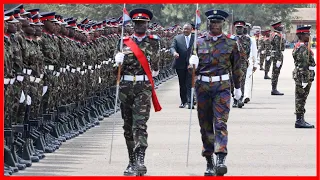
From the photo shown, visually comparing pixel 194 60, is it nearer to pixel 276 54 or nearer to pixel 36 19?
pixel 36 19

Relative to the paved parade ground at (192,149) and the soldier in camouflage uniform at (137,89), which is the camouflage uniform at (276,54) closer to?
the paved parade ground at (192,149)

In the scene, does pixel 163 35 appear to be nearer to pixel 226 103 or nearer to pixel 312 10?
pixel 226 103

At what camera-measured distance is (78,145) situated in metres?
16.7

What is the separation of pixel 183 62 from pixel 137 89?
476 inches

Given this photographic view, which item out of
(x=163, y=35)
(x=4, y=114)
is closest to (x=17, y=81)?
(x=4, y=114)

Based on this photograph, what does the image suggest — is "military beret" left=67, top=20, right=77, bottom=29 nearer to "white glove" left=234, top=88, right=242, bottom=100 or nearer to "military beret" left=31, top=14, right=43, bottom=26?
"military beret" left=31, top=14, right=43, bottom=26

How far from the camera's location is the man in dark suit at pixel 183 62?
82.4 ft

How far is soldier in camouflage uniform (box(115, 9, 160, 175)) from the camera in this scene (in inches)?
521

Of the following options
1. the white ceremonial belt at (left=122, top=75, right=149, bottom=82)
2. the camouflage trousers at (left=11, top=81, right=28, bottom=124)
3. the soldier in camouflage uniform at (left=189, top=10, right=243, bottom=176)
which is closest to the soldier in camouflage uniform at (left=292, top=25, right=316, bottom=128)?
the soldier in camouflage uniform at (left=189, top=10, right=243, bottom=176)

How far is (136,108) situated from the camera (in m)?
13.3

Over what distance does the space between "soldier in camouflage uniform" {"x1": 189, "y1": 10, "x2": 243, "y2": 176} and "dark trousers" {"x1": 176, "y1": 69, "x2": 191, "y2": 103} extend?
11288 millimetres

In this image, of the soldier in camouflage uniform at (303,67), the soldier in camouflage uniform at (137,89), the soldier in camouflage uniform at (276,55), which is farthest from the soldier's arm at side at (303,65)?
the soldier in camouflage uniform at (276,55)

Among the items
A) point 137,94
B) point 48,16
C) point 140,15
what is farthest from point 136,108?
point 48,16

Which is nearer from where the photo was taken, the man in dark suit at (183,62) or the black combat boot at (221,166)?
the black combat boot at (221,166)
